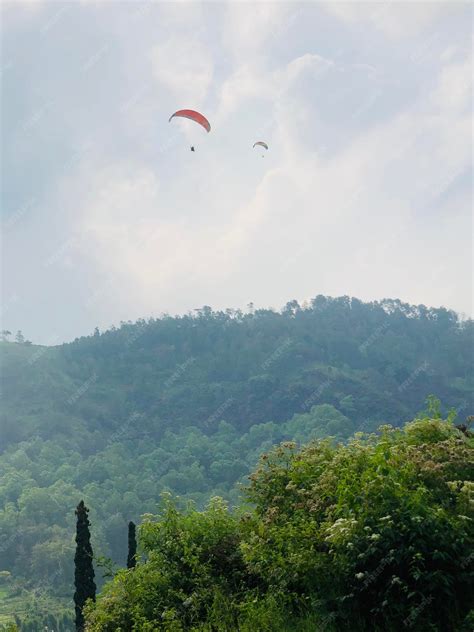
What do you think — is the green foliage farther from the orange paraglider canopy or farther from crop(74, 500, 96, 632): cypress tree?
the orange paraglider canopy

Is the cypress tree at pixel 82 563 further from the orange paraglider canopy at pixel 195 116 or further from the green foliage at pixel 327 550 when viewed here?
the orange paraglider canopy at pixel 195 116

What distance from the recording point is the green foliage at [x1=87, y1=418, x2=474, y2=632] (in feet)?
→ 40.9

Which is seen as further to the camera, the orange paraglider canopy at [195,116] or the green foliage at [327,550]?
the orange paraglider canopy at [195,116]

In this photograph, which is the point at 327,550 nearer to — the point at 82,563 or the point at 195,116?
the point at 82,563

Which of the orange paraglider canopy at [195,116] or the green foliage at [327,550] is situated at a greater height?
the orange paraglider canopy at [195,116]

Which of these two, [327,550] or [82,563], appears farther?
[82,563]

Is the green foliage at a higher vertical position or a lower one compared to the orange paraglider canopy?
lower

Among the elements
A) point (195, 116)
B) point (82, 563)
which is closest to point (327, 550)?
point (82, 563)

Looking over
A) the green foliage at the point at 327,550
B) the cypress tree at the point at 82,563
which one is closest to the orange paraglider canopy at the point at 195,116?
the cypress tree at the point at 82,563

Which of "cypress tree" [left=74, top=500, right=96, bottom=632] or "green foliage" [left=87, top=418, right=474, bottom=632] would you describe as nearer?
"green foliage" [left=87, top=418, right=474, bottom=632]

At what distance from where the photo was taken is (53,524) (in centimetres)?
15412

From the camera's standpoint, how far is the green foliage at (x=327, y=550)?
12461 mm

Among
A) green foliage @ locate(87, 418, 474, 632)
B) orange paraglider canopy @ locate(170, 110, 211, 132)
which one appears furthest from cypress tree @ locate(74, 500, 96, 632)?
orange paraglider canopy @ locate(170, 110, 211, 132)

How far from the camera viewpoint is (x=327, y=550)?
1400 centimetres
